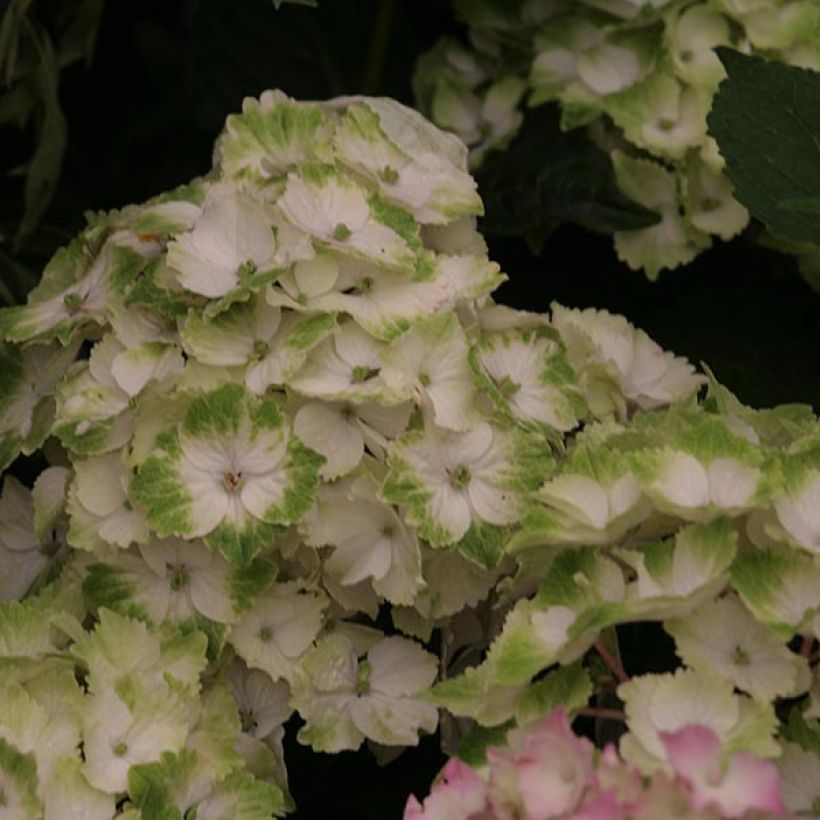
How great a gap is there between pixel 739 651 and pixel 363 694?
21 centimetres

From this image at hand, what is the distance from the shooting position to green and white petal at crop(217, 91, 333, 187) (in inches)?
35.9

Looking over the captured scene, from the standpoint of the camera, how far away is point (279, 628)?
2.72 feet

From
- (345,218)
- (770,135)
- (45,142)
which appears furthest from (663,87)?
(45,142)

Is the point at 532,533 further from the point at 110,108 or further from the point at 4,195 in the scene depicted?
the point at 110,108

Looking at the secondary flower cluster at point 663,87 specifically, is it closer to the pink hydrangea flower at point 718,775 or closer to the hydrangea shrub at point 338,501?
the hydrangea shrub at point 338,501

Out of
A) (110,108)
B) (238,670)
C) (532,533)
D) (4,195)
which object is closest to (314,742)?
(238,670)

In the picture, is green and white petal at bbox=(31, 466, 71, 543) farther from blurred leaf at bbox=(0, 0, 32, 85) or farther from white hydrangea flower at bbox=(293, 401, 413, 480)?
blurred leaf at bbox=(0, 0, 32, 85)

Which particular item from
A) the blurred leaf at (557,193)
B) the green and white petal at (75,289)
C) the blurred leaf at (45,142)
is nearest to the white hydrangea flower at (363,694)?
the green and white petal at (75,289)

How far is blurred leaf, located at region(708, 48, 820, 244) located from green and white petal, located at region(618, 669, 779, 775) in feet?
0.99

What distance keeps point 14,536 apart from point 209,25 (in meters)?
0.49

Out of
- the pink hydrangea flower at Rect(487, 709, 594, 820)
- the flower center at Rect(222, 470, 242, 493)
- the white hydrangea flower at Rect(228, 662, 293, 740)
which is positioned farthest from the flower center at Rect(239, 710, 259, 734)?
the pink hydrangea flower at Rect(487, 709, 594, 820)

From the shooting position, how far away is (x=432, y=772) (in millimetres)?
933

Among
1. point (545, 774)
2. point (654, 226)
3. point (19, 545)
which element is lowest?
point (19, 545)

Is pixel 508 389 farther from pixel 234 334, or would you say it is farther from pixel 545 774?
pixel 545 774
